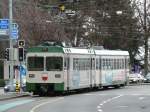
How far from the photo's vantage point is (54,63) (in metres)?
39.1

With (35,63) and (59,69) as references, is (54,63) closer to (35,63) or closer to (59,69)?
(59,69)

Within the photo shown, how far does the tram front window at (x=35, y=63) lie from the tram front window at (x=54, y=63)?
40 cm

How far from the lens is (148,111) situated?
2519 centimetres

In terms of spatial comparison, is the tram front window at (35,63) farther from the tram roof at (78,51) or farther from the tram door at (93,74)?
the tram door at (93,74)

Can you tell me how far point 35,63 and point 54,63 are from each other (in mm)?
1278

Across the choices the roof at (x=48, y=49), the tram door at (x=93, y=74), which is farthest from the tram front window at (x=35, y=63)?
the tram door at (x=93, y=74)

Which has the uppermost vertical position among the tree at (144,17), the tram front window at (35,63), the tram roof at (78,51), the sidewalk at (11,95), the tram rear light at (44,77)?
the tree at (144,17)

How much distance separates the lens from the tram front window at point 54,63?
38.9 m

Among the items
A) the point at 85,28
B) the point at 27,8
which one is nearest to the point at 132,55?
the point at 85,28

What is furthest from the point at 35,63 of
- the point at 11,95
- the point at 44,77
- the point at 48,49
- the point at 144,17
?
the point at 144,17

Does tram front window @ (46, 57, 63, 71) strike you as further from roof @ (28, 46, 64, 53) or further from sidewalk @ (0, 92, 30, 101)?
sidewalk @ (0, 92, 30, 101)

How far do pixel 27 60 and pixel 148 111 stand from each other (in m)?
15.6

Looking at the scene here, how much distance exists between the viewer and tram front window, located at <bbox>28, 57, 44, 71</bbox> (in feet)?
129

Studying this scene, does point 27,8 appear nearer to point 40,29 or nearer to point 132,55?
point 40,29
